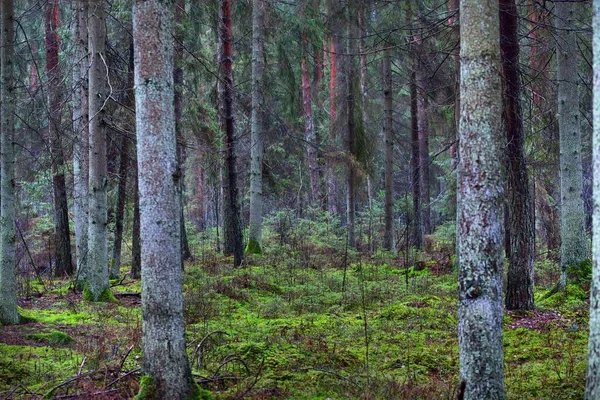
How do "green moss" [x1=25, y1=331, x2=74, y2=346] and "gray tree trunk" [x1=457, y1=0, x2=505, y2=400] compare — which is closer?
"gray tree trunk" [x1=457, y1=0, x2=505, y2=400]

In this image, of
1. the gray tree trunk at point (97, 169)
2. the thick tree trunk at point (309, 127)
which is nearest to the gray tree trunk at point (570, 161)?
the gray tree trunk at point (97, 169)

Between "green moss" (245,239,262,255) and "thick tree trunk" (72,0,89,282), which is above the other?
"thick tree trunk" (72,0,89,282)

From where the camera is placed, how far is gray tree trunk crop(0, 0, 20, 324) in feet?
24.3

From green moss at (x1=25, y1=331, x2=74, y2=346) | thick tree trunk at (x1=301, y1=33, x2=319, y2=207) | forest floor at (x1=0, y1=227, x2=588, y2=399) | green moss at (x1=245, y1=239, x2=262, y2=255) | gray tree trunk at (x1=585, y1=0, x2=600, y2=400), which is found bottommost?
forest floor at (x1=0, y1=227, x2=588, y2=399)

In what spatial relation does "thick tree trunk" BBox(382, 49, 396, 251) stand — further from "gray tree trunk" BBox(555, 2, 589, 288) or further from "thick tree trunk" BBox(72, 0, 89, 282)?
"thick tree trunk" BBox(72, 0, 89, 282)

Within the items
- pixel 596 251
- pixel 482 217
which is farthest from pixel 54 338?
pixel 596 251

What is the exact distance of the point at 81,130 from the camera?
11.3 meters

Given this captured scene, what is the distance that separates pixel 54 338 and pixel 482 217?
555 cm

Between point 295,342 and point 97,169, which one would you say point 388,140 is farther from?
point 295,342

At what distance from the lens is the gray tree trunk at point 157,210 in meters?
4.40

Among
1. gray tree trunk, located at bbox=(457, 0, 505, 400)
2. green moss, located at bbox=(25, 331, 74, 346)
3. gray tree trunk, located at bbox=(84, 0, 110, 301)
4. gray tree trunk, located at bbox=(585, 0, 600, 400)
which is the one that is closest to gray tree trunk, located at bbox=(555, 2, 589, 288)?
gray tree trunk, located at bbox=(457, 0, 505, 400)

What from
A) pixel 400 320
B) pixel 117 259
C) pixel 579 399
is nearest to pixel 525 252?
pixel 400 320

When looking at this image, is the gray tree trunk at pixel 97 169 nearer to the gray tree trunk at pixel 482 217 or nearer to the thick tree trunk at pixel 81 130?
the thick tree trunk at pixel 81 130

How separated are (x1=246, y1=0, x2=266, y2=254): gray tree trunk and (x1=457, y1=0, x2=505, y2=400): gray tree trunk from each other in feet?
40.3
